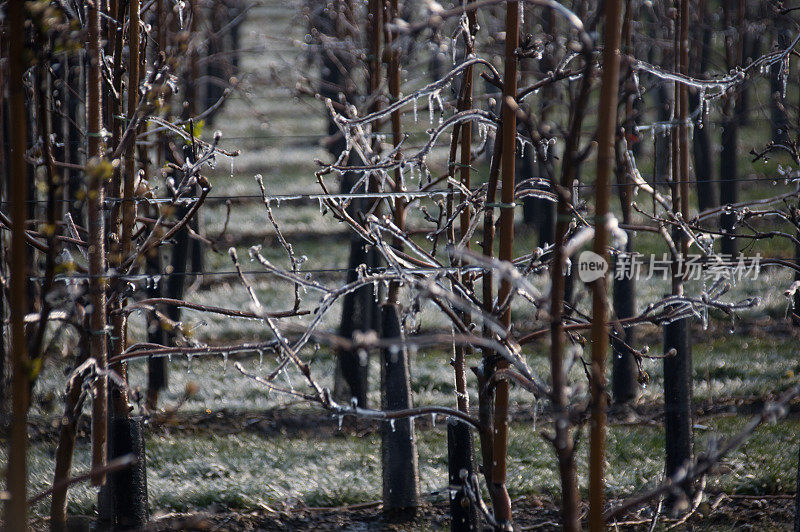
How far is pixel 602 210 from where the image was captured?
229cm

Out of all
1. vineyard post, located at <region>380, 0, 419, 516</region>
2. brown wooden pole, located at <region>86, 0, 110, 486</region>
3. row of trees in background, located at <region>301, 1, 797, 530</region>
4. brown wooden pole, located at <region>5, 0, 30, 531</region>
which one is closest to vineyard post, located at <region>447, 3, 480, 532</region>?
row of trees in background, located at <region>301, 1, 797, 530</region>

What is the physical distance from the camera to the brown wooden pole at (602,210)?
2.27m

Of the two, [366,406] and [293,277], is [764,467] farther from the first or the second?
[293,277]

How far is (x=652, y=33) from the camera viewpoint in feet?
61.7

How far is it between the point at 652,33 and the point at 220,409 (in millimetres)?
15258

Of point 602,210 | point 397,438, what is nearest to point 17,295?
point 602,210

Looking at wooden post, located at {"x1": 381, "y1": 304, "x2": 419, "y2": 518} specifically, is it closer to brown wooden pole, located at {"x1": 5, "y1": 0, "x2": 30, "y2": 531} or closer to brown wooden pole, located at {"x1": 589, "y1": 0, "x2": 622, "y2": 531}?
brown wooden pole, located at {"x1": 589, "y1": 0, "x2": 622, "y2": 531}

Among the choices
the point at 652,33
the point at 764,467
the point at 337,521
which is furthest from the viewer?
the point at 652,33

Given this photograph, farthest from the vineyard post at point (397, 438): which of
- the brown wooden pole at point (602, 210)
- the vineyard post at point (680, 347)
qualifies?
the brown wooden pole at point (602, 210)

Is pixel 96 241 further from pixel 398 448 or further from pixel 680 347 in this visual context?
pixel 680 347

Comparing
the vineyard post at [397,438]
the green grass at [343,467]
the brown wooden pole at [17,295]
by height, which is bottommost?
the green grass at [343,467]

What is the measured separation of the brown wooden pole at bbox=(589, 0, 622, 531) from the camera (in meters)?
2.27

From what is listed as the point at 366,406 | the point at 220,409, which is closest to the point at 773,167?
the point at 366,406

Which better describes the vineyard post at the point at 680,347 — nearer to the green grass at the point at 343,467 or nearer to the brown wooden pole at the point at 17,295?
the green grass at the point at 343,467
